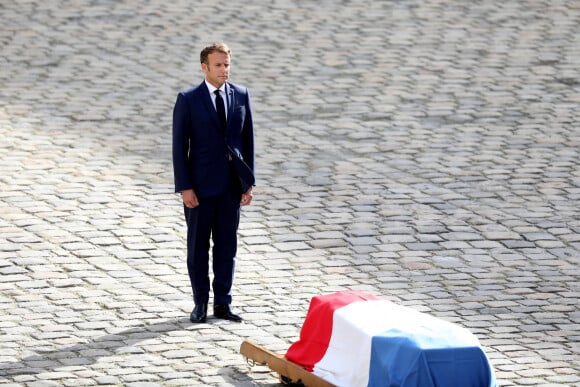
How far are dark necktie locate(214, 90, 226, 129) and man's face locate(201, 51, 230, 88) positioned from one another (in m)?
0.09

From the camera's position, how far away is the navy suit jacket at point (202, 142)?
9.50 meters

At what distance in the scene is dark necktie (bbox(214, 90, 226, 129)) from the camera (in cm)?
957

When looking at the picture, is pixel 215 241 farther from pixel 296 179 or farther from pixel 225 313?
pixel 296 179

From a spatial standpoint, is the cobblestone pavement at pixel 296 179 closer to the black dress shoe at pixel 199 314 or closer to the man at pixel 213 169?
the black dress shoe at pixel 199 314

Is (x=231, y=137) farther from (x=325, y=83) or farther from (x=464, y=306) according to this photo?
(x=325, y=83)

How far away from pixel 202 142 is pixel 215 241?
0.72m

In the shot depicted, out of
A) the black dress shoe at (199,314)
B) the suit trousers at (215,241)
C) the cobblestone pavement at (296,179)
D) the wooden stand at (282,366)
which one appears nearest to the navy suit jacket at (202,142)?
the suit trousers at (215,241)

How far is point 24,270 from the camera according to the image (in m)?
10.5

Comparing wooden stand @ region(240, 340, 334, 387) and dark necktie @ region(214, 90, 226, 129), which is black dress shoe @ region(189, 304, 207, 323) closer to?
wooden stand @ region(240, 340, 334, 387)

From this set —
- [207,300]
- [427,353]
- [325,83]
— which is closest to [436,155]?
[325,83]

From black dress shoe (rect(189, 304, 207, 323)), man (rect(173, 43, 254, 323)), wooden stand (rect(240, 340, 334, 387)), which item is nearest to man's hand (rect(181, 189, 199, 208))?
man (rect(173, 43, 254, 323))

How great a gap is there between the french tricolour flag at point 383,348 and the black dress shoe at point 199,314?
1.30 meters

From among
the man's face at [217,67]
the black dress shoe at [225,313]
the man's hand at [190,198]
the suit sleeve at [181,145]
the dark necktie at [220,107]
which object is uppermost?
the man's face at [217,67]

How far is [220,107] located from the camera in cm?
957
